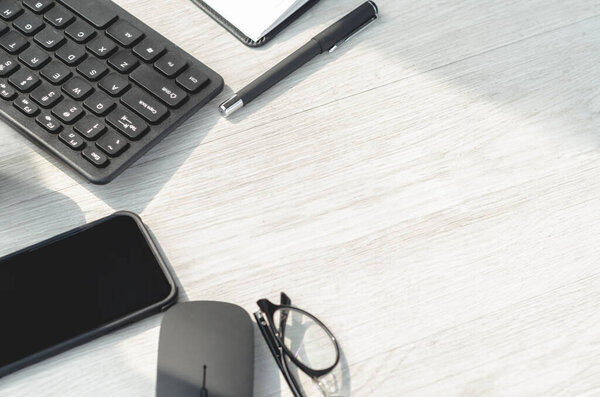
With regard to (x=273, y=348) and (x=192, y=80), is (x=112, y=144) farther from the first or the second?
(x=273, y=348)

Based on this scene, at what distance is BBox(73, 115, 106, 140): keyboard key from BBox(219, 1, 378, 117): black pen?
0.12 metres

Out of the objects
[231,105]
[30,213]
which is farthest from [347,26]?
[30,213]

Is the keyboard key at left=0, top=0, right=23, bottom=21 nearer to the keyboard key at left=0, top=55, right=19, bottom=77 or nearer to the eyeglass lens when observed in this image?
the keyboard key at left=0, top=55, right=19, bottom=77

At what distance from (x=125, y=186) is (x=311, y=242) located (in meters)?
0.18

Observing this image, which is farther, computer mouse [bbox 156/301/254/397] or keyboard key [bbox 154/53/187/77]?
keyboard key [bbox 154/53/187/77]

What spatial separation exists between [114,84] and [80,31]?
7 centimetres

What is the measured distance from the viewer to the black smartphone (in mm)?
559

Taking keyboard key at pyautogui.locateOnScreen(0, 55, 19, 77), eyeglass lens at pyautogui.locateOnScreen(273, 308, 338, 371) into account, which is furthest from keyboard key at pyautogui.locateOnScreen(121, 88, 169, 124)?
eyeglass lens at pyautogui.locateOnScreen(273, 308, 338, 371)

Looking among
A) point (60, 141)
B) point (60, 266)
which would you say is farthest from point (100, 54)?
point (60, 266)

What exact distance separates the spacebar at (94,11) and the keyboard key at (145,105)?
0.09m

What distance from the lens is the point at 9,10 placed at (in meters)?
0.68

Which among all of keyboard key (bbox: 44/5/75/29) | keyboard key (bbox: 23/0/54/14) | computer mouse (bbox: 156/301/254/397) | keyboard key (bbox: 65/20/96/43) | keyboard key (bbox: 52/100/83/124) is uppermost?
keyboard key (bbox: 23/0/54/14)

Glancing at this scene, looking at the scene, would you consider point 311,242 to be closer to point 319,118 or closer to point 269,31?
point 319,118

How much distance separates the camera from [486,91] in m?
0.71
